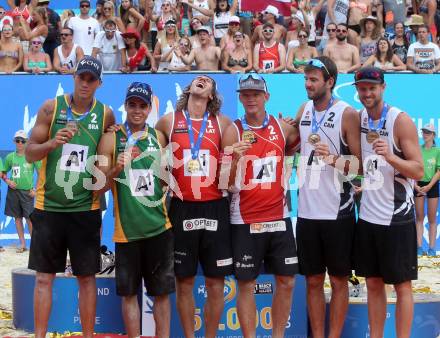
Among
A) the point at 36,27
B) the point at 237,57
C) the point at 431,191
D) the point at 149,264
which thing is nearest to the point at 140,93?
the point at 149,264

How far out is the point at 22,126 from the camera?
1222 cm

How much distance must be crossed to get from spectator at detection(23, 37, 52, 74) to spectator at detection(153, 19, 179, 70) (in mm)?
1771

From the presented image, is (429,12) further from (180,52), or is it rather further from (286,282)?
(286,282)

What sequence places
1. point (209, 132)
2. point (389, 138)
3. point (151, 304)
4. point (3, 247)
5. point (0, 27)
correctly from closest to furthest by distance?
1. point (389, 138)
2. point (209, 132)
3. point (151, 304)
4. point (3, 247)
5. point (0, 27)

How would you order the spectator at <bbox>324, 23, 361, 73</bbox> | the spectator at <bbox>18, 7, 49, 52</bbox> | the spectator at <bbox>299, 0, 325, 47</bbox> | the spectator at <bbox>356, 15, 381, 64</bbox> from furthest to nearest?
the spectator at <bbox>299, 0, 325, 47</bbox>, the spectator at <bbox>18, 7, 49, 52</bbox>, the spectator at <bbox>356, 15, 381, 64</bbox>, the spectator at <bbox>324, 23, 361, 73</bbox>

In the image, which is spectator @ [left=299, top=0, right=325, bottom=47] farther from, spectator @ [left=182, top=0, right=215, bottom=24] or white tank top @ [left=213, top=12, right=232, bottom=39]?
spectator @ [left=182, top=0, right=215, bottom=24]

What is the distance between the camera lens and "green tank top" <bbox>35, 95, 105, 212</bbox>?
6.10m

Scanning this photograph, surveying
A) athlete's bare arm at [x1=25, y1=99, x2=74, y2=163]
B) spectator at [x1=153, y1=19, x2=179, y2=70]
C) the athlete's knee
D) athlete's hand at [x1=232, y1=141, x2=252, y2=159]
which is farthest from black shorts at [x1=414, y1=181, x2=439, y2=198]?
athlete's bare arm at [x1=25, y1=99, x2=74, y2=163]

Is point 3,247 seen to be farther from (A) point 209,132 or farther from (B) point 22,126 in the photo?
(A) point 209,132

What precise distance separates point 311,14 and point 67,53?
14.3 ft

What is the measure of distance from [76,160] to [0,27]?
861 centimetres

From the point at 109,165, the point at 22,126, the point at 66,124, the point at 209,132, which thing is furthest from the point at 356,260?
the point at 22,126

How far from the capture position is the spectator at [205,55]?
13.2 metres

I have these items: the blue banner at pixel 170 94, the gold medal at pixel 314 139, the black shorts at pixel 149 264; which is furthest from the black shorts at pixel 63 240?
the blue banner at pixel 170 94
